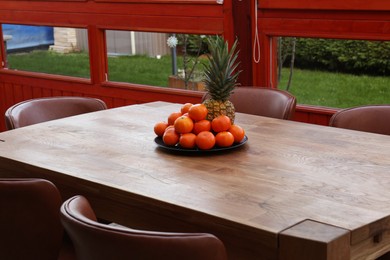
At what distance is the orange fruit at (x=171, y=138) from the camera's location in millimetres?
2854

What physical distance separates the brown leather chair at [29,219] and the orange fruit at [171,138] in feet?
1.75

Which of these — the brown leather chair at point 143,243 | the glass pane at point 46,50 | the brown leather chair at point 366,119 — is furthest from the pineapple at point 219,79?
the glass pane at point 46,50

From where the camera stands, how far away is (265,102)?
146 inches

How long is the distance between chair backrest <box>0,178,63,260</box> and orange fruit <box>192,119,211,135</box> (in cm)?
62

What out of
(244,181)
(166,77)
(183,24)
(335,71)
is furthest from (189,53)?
(244,181)

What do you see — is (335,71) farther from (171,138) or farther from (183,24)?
(171,138)

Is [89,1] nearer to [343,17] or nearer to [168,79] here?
[168,79]

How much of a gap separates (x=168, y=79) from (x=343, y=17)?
146cm

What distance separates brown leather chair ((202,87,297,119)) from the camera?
361 cm

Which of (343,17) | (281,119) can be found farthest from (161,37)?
(281,119)

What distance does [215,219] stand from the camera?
7.07 ft

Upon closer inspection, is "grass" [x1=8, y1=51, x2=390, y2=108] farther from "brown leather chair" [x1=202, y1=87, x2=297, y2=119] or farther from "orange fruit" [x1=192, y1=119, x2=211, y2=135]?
"orange fruit" [x1=192, y1=119, x2=211, y2=135]

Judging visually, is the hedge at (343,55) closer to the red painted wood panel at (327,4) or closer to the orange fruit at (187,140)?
the red painted wood panel at (327,4)

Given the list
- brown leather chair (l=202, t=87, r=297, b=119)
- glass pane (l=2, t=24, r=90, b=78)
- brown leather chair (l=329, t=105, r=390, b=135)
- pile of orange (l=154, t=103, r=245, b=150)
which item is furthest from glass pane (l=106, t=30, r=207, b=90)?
pile of orange (l=154, t=103, r=245, b=150)
